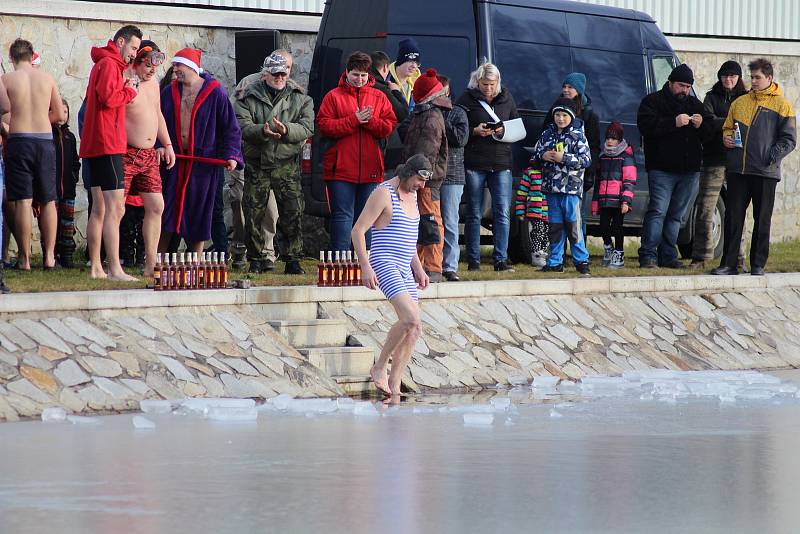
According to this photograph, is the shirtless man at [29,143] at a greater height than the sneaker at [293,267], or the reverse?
the shirtless man at [29,143]

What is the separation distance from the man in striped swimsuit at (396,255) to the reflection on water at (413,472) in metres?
0.69

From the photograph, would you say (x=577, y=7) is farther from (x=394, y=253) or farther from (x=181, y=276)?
(x=181, y=276)

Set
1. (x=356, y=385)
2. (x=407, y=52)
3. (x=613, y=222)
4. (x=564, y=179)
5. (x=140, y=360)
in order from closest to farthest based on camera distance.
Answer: (x=140, y=360) < (x=356, y=385) < (x=407, y=52) < (x=564, y=179) < (x=613, y=222)

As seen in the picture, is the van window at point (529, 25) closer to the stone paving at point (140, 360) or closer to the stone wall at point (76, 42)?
the stone wall at point (76, 42)

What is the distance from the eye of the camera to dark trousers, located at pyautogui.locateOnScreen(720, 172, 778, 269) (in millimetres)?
15672

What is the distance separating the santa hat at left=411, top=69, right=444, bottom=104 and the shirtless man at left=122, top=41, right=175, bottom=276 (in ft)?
7.15

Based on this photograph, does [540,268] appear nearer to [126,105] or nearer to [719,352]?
[719,352]

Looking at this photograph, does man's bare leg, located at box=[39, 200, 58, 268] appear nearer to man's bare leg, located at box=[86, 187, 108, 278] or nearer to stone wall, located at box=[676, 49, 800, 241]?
man's bare leg, located at box=[86, 187, 108, 278]

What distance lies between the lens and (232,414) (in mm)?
10055

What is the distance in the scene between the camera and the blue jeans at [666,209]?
16.5m

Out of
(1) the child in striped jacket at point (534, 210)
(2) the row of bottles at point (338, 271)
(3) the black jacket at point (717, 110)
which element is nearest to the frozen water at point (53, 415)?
(2) the row of bottles at point (338, 271)

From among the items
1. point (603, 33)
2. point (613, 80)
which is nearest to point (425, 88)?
point (613, 80)

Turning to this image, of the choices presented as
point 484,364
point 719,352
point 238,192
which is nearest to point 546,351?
point 484,364

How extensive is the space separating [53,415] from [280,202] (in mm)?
5062
